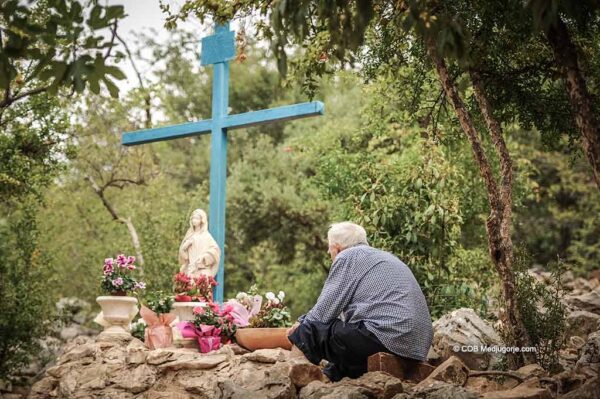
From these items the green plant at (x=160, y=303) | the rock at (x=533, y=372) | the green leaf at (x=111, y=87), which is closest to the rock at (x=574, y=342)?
the rock at (x=533, y=372)

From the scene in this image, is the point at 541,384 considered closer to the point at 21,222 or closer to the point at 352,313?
the point at 352,313

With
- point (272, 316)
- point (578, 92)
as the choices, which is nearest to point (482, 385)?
point (578, 92)

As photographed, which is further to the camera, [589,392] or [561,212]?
[561,212]

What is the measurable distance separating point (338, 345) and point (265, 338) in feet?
4.78

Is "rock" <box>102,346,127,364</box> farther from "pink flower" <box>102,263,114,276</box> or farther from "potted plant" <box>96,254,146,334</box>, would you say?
"pink flower" <box>102,263,114,276</box>

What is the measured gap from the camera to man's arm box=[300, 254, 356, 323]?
5.04 m

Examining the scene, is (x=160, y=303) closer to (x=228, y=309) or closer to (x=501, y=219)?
(x=228, y=309)

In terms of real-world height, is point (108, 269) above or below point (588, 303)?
above

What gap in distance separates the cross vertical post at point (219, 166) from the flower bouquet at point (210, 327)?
1144mm

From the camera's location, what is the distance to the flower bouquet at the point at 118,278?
738 centimetres

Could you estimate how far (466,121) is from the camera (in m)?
5.73

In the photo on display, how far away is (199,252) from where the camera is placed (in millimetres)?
7914

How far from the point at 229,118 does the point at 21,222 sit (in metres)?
4.53

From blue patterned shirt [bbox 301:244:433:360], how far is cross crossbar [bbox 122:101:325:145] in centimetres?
261
